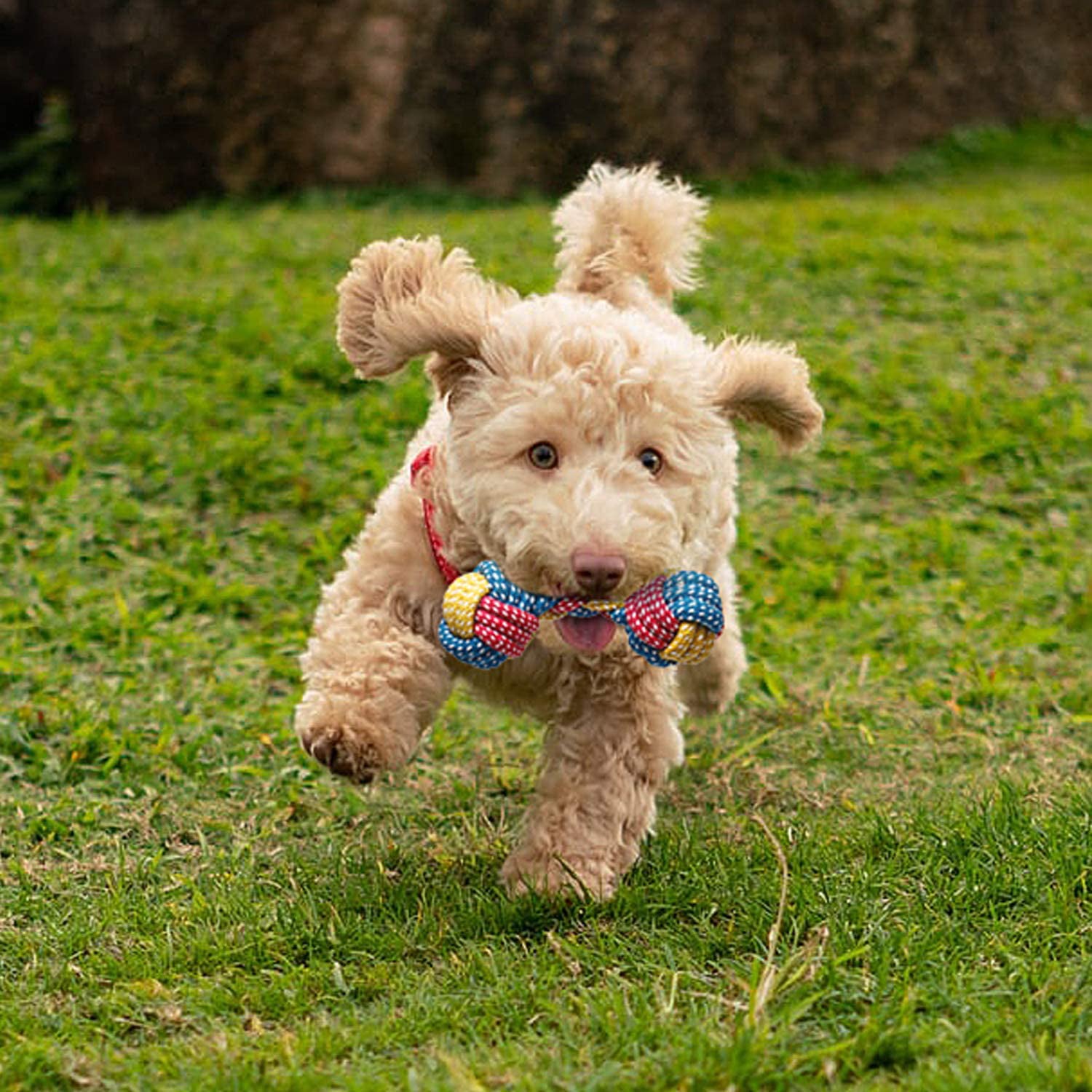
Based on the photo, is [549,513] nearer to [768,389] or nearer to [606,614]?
[606,614]

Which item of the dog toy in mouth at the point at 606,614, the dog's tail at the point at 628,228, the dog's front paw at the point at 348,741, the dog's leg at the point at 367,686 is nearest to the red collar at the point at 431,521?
the dog's leg at the point at 367,686

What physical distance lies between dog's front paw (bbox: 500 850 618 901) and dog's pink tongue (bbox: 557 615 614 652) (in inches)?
22.3

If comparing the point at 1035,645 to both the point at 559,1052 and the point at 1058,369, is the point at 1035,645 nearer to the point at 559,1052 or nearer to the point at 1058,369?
the point at 1058,369

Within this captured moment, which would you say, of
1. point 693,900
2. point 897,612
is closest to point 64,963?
point 693,900

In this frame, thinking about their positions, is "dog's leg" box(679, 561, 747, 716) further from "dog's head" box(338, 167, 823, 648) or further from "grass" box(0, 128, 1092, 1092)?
"dog's head" box(338, 167, 823, 648)

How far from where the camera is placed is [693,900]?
12.0 feet

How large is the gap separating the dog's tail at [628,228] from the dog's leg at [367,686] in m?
1.25

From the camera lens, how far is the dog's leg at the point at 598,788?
373cm

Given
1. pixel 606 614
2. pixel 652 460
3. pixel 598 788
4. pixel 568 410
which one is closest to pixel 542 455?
pixel 568 410

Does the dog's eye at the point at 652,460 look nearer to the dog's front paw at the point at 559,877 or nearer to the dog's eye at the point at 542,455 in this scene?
the dog's eye at the point at 542,455

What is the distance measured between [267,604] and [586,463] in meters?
2.98

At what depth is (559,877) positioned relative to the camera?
3697 mm

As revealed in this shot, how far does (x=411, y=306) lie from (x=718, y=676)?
1.92 metres

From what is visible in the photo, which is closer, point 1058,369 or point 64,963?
point 64,963
